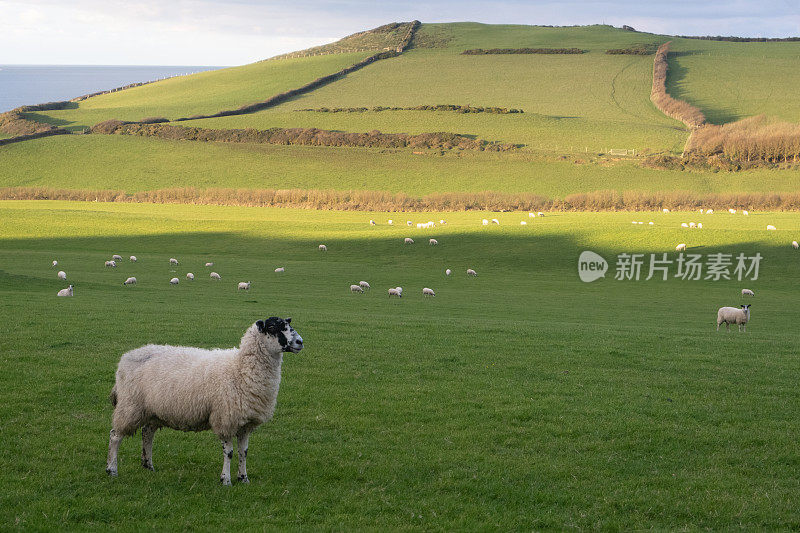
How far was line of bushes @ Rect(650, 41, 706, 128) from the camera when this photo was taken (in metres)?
104

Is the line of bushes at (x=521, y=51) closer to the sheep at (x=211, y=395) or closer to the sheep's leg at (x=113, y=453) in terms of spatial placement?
the sheep at (x=211, y=395)

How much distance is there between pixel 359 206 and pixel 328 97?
180 ft

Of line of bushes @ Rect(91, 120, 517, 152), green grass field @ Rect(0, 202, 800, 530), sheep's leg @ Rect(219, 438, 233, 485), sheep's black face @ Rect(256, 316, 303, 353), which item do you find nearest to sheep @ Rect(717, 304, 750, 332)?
green grass field @ Rect(0, 202, 800, 530)

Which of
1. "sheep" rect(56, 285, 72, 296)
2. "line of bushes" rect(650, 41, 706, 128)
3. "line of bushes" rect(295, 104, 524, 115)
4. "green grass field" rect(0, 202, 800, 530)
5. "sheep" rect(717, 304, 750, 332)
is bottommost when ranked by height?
"sheep" rect(56, 285, 72, 296)

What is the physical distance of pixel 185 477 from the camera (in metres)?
9.70

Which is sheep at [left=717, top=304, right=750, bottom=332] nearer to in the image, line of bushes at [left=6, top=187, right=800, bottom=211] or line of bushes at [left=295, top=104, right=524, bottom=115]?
A: line of bushes at [left=6, top=187, right=800, bottom=211]

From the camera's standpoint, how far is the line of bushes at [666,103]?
104m

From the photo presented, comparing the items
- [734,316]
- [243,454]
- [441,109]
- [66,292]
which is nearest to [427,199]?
[441,109]

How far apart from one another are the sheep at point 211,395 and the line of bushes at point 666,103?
103 metres

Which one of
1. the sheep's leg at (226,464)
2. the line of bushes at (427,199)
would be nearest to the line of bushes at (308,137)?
the line of bushes at (427,199)

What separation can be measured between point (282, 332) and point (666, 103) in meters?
116

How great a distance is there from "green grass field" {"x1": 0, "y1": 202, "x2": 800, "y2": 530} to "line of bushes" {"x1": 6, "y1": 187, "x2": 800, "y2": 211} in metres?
43.5

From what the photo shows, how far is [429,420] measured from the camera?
12.4 m

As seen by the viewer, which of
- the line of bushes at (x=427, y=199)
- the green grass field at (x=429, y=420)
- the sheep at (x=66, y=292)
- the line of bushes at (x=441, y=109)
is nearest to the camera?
the green grass field at (x=429, y=420)
